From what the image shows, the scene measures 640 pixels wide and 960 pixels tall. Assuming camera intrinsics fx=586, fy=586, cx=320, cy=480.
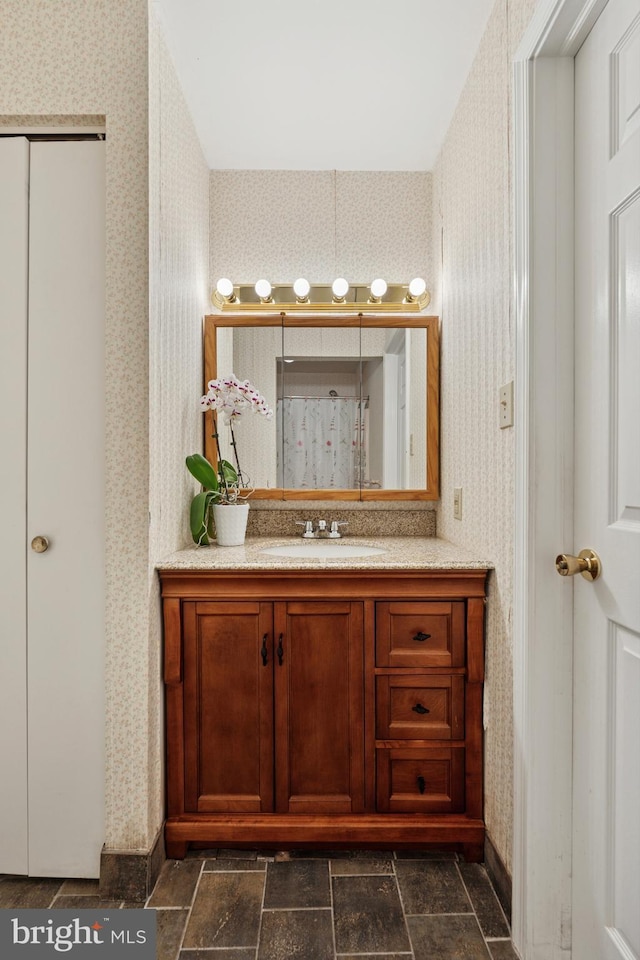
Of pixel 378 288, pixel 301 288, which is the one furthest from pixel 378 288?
pixel 301 288

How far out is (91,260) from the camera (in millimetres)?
1614

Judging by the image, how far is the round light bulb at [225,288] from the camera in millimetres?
2418

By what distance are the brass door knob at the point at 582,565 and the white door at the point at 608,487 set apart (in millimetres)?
20

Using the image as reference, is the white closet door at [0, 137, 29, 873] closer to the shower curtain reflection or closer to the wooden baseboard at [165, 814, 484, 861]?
the wooden baseboard at [165, 814, 484, 861]

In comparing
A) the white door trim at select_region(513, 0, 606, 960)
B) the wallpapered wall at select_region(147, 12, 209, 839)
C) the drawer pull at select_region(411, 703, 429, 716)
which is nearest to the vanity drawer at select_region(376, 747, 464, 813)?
the drawer pull at select_region(411, 703, 429, 716)

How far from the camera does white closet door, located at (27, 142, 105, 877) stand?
1.62m

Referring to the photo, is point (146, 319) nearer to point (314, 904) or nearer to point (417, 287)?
point (417, 287)

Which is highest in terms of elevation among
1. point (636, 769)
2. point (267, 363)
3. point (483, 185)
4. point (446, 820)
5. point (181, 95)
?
point (181, 95)

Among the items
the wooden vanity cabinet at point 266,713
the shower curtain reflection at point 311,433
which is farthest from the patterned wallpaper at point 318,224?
the wooden vanity cabinet at point 266,713

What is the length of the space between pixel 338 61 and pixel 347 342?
0.95 metres

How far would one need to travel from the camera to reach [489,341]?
1711 mm

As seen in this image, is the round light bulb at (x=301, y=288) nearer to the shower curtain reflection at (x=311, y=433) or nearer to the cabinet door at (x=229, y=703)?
the shower curtain reflection at (x=311, y=433)

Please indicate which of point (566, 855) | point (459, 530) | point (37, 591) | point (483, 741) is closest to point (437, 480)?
point (459, 530)

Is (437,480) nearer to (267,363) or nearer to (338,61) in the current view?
(267,363)
